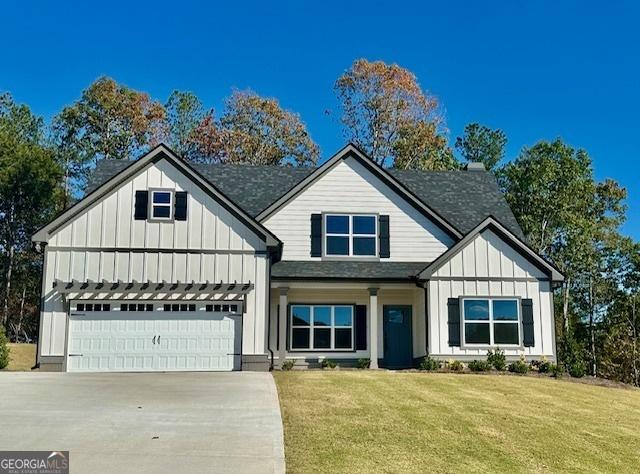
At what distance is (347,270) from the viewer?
21453 millimetres

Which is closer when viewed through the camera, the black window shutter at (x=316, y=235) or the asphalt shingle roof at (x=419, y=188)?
the black window shutter at (x=316, y=235)

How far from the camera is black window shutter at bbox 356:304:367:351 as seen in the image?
21.8 m

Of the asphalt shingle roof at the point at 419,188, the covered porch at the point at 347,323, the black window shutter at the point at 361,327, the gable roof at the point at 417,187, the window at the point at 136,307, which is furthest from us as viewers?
the asphalt shingle roof at the point at 419,188

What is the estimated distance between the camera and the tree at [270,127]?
139ft

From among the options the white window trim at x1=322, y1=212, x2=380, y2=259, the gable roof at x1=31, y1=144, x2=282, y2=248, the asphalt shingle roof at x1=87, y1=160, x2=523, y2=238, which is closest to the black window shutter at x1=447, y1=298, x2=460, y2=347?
the white window trim at x1=322, y1=212, x2=380, y2=259

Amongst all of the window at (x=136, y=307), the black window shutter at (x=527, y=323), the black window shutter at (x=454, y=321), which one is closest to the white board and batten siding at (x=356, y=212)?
the black window shutter at (x=454, y=321)

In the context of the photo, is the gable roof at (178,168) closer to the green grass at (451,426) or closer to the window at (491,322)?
the green grass at (451,426)

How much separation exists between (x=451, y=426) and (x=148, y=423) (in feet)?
16.2

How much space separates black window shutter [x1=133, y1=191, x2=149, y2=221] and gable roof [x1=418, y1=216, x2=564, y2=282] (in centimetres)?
879

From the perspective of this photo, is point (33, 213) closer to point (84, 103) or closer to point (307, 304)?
point (84, 103)

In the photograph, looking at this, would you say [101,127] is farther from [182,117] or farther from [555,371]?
[555,371]

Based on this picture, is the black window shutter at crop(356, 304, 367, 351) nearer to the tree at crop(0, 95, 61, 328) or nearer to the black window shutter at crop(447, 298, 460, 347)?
the black window shutter at crop(447, 298, 460, 347)

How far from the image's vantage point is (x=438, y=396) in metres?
13.8

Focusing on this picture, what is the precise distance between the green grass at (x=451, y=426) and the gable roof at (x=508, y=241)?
514 centimetres
